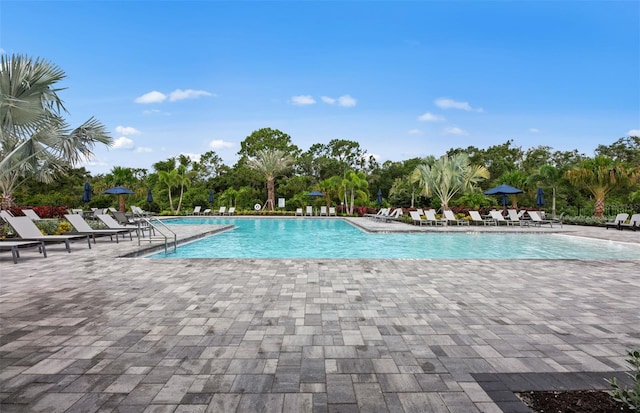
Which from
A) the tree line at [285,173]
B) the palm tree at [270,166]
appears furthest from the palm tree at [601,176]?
the palm tree at [270,166]

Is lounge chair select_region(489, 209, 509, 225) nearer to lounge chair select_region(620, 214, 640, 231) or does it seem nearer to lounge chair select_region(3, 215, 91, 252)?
lounge chair select_region(620, 214, 640, 231)

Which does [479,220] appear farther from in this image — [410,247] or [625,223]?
[410,247]

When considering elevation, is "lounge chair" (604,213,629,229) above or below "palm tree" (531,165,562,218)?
below

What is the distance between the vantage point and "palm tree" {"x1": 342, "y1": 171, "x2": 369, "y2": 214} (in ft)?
80.3

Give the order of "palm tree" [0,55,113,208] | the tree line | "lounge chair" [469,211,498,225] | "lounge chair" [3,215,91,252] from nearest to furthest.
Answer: "palm tree" [0,55,113,208], the tree line, "lounge chair" [3,215,91,252], "lounge chair" [469,211,498,225]

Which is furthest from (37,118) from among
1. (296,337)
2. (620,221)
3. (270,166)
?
(270,166)

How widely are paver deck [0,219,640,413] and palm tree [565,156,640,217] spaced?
15.6 metres

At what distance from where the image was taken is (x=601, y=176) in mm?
17531

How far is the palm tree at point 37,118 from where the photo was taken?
19.5ft

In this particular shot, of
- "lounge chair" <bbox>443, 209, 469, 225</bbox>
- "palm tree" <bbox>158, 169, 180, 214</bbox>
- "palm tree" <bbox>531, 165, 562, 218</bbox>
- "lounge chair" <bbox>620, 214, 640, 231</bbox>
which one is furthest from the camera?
"palm tree" <bbox>158, 169, 180, 214</bbox>

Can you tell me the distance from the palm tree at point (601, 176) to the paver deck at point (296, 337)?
1559cm

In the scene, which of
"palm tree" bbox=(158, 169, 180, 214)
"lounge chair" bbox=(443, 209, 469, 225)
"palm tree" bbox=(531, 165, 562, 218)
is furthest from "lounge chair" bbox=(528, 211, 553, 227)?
"palm tree" bbox=(158, 169, 180, 214)

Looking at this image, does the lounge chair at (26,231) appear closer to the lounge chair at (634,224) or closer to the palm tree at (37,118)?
the palm tree at (37,118)

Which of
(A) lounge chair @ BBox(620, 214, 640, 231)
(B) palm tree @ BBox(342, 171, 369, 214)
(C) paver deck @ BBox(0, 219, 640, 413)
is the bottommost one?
(C) paver deck @ BBox(0, 219, 640, 413)
